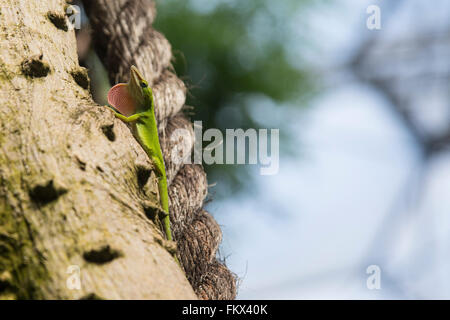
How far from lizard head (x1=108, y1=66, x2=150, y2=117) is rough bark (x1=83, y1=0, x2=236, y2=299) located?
60 mm

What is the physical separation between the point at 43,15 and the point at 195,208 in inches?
25.6

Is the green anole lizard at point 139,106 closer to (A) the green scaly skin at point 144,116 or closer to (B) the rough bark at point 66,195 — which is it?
(A) the green scaly skin at point 144,116

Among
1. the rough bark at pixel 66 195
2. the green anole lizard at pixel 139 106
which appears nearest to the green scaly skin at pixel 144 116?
the green anole lizard at pixel 139 106

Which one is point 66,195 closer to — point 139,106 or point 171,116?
point 139,106

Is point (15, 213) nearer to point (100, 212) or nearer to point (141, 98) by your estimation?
point (100, 212)

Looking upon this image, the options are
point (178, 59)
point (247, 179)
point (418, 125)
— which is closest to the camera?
point (418, 125)

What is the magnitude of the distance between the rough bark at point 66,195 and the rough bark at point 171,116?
0.47 m

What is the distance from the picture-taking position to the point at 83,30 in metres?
1.39

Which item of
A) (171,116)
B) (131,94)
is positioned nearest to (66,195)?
(131,94)

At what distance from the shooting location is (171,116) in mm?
1466

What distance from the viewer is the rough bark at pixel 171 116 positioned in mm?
1197

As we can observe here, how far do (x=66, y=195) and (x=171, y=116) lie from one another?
0.87 meters
